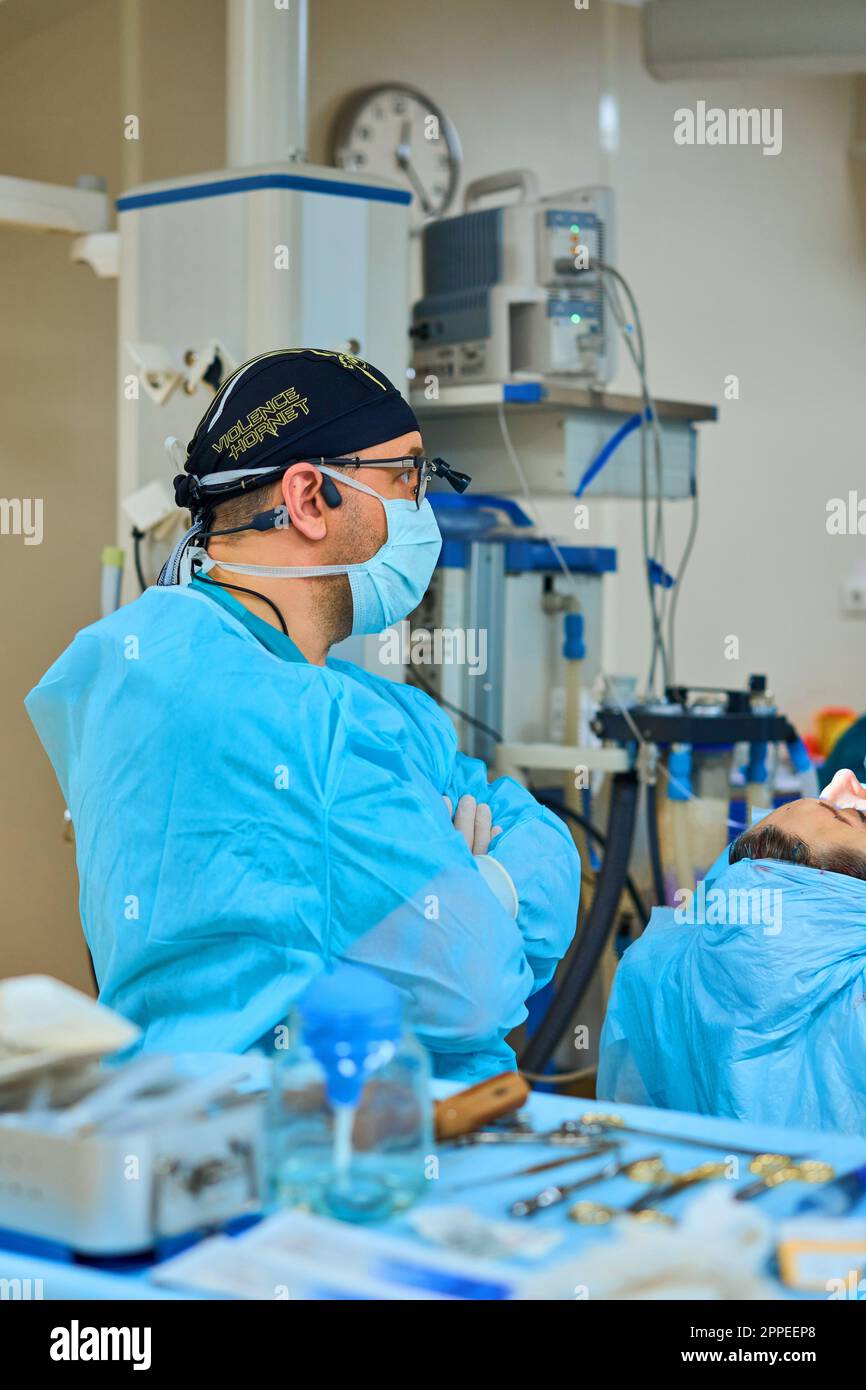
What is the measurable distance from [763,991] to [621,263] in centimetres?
338

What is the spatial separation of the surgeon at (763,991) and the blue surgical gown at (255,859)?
37cm

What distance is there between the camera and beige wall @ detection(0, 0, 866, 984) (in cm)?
382

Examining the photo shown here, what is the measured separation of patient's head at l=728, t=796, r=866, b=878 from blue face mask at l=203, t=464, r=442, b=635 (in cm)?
57

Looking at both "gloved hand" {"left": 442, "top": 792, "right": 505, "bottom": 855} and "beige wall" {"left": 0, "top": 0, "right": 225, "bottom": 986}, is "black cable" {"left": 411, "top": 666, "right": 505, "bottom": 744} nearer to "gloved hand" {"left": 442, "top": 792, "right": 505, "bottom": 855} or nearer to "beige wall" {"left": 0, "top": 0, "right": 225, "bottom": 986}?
"beige wall" {"left": 0, "top": 0, "right": 225, "bottom": 986}

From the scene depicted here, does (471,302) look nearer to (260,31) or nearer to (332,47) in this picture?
(260,31)

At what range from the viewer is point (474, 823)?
1715mm

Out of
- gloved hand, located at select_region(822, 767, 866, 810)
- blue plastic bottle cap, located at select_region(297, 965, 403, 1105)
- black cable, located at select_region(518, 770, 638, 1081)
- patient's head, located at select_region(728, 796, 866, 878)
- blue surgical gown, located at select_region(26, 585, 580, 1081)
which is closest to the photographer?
blue plastic bottle cap, located at select_region(297, 965, 403, 1105)

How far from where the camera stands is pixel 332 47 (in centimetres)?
409

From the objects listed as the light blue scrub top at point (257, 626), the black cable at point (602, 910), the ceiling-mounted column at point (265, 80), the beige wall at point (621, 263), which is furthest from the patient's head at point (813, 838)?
the beige wall at point (621, 263)

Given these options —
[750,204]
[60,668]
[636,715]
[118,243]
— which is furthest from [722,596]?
[60,668]

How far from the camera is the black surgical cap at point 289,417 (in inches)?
67.4
